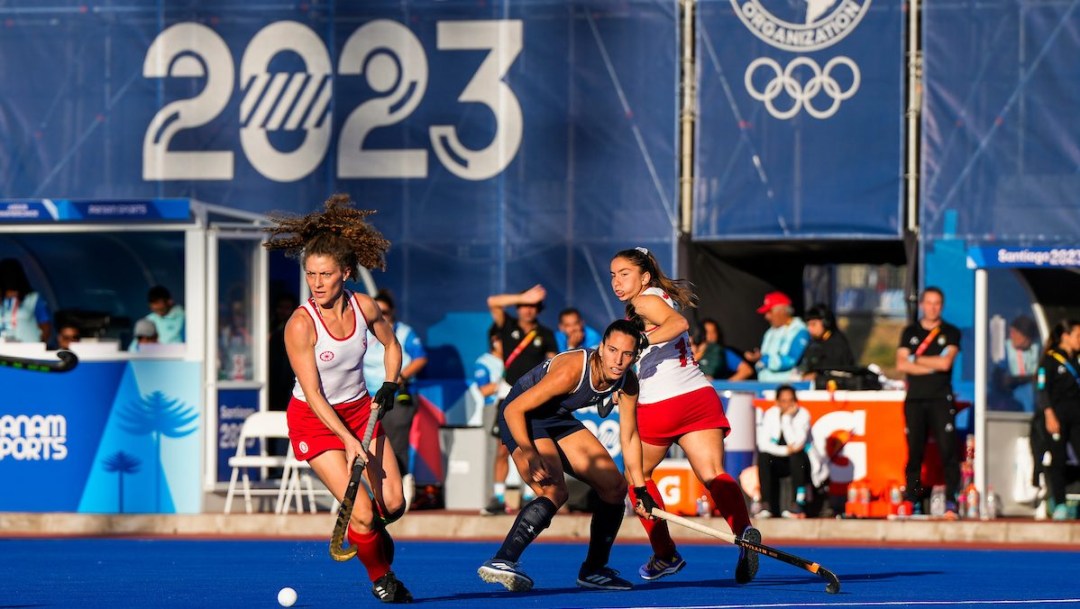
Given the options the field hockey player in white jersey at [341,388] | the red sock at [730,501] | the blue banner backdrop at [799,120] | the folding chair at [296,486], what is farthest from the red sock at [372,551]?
the blue banner backdrop at [799,120]

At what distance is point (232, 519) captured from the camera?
17.9 metres

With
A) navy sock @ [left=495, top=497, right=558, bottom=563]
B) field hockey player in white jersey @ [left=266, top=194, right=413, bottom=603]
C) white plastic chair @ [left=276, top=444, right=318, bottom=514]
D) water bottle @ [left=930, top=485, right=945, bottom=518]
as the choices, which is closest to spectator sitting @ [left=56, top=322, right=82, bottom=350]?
white plastic chair @ [left=276, top=444, right=318, bottom=514]

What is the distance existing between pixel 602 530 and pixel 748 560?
829 mm

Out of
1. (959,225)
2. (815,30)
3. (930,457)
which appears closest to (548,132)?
(815,30)

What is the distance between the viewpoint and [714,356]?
65.3 feet

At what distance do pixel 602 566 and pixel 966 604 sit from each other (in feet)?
6.79

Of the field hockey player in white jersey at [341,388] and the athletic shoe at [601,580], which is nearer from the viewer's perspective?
the field hockey player in white jersey at [341,388]

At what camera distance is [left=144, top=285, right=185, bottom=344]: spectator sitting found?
1928 centimetres

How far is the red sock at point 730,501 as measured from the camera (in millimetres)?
11617

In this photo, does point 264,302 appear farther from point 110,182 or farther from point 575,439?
point 575,439

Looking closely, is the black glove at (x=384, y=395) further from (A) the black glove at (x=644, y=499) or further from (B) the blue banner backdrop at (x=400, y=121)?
(B) the blue banner backdrop at (x=400, y=121)

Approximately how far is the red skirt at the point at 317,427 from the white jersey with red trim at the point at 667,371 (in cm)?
179

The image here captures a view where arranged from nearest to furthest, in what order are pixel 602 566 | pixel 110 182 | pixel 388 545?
pixel 388 545, pixel 602 566, pixel 110 182

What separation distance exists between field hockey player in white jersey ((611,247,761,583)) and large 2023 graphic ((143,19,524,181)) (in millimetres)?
10252
